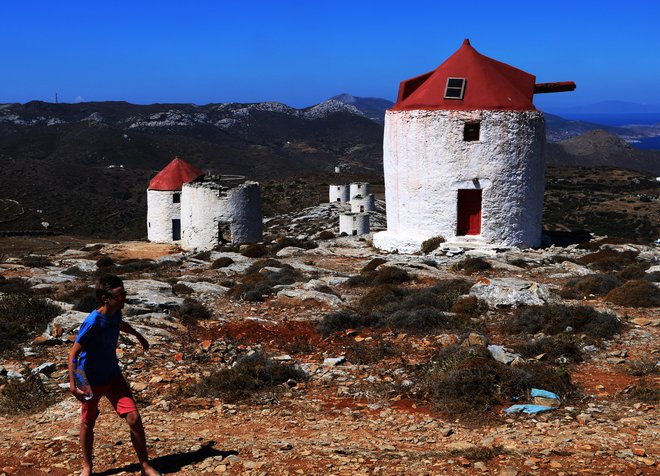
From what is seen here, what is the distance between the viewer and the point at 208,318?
10.9m

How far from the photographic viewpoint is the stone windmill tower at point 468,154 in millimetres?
17562

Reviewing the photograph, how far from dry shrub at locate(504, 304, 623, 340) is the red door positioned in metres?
8.46

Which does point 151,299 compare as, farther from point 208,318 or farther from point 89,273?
point 89,273

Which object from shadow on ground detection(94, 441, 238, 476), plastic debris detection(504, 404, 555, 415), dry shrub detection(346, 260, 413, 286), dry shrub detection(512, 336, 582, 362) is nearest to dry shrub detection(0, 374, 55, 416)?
shadow on ground detection(94, 441, 238, 476)

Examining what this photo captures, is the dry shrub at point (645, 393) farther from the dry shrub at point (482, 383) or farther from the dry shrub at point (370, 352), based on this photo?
the dry shrub at point (370, 352)

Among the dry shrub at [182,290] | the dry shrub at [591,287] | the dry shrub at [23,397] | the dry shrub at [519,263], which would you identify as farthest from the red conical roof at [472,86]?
the dry shrub at [23,397]

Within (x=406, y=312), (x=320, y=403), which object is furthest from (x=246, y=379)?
(x=406, y=312)

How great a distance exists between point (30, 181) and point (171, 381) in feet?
209

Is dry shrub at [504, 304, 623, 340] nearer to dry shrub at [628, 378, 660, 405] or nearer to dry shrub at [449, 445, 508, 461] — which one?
dry shrub at [628, 378, 660, 405]

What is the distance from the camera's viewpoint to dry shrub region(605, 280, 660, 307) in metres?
10.8

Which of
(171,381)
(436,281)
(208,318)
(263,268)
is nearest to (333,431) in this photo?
(171,381)

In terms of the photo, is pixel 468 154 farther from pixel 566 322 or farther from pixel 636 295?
pixel 566 322

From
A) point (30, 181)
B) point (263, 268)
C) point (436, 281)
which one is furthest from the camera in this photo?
point (30, 181)

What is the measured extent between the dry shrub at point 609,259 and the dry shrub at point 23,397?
12.3 m
